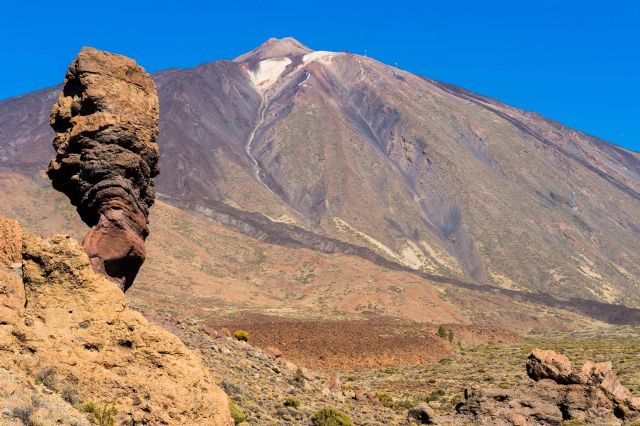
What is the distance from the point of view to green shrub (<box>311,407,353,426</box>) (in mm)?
19359

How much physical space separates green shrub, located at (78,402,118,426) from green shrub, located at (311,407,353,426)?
34.2 feet

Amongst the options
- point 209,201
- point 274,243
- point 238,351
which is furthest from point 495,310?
point 238,351

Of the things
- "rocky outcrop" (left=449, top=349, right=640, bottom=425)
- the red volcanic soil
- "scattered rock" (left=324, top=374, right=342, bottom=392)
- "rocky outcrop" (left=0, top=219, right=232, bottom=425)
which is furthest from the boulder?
"rocky outcrop" (left=0, top=219, right=232, bottom=425)

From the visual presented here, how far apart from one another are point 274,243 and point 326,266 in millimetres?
19159

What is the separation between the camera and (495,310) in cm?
9788

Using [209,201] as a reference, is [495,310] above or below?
below

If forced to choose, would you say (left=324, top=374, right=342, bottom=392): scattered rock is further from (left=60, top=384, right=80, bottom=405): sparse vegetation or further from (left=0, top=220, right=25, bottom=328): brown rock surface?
(left=60, top=384, right=80, bottom=405): sparse vegetation

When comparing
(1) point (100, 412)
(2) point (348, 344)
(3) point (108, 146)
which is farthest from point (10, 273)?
(2) point (348, 344)

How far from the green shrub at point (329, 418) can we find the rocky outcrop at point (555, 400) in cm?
626

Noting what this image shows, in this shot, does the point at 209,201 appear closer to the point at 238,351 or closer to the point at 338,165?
the point at 338,165

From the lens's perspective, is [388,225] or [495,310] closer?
[495,310]

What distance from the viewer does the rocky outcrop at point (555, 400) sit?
928 inches

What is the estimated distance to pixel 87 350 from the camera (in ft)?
33.8

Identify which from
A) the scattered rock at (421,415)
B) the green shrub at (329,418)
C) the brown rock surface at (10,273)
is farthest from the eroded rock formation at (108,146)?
the scattered rock at (421,415)
